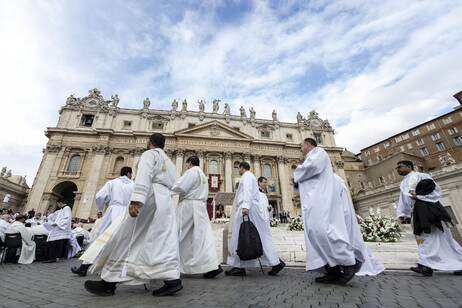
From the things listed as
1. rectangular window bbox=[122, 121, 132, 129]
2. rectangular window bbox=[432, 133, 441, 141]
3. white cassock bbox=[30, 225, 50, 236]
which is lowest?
white cassock bbox=[30, 225, 50, 236]

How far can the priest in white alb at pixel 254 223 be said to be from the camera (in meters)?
4.07

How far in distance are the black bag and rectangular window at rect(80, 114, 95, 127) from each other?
1256 inches

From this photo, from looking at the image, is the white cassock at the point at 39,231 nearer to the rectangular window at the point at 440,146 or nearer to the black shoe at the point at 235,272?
the black shoe at the point at 235,272

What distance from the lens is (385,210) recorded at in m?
25.4

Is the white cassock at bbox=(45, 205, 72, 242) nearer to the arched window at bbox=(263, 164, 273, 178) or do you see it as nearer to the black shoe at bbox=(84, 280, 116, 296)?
the black shoe at bbox=(84, 280, 116, 296)

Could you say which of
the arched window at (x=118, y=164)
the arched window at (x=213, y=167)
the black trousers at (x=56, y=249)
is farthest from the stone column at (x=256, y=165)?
the black trousers at (x=56, y=249)

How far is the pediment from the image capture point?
28.9 metres

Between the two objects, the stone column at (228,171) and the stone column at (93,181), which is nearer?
the stone column at (93,181)

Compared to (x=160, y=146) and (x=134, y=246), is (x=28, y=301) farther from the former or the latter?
(x=160, y=146)

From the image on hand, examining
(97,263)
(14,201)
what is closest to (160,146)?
(97,263)

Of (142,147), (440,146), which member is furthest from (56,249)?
(440,146)

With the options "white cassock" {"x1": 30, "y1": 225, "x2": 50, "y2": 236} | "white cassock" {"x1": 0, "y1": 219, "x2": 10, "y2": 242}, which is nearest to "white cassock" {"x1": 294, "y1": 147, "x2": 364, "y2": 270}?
"white cassock" {"x1": 30, "y1": 225, "x2": 50, "y2": 236}

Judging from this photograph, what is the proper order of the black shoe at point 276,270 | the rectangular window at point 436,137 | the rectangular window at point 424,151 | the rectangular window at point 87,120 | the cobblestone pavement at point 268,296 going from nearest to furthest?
the cobblestone pavement at point 268,296, the black shoe at point 276,270, the rectangular window at point 87,120, the rectangular window at point 436,137, the rectangular window at point 424,151

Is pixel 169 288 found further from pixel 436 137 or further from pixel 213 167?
pixel 436 137
